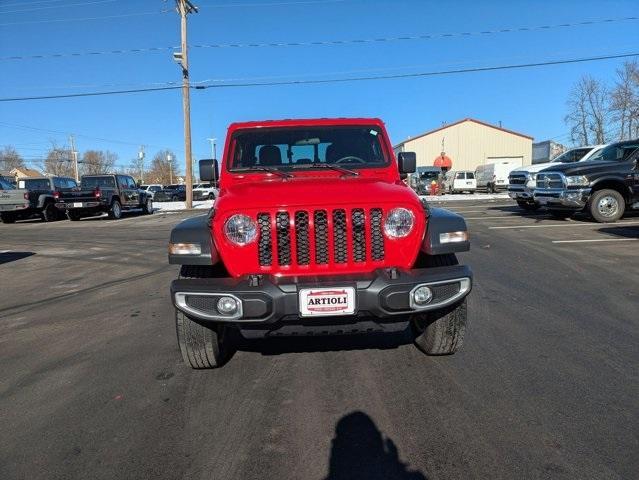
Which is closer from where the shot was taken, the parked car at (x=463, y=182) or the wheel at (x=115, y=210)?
the wheel at (x=115, y=210)

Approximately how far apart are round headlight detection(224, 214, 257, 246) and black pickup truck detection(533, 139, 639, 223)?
446 inches

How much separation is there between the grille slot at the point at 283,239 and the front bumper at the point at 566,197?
36.8ft

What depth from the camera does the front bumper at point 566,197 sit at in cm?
1208

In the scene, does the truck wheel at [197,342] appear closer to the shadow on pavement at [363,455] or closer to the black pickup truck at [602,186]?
the shadow on pavement at [363,455]

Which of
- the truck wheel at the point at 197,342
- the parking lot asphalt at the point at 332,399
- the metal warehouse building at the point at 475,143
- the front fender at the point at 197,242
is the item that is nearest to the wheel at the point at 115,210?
the parking lot asphalt at the point at 332,399

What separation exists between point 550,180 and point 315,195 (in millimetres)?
11468

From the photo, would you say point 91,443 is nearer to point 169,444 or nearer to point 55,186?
point 169,444

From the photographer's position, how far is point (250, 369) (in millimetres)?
3662

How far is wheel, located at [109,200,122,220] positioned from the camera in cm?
1981

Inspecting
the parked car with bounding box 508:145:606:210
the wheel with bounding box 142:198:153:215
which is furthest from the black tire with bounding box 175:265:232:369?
the wheel with bounding box 142:198:153:215

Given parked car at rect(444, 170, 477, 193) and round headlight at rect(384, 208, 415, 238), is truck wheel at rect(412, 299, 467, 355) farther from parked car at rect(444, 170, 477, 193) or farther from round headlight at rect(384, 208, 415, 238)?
parked car at rect(444, 170, 477, 193)

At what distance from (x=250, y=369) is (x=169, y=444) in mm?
1078

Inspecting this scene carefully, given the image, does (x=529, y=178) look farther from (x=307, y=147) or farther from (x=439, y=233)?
(x=439, y=233)

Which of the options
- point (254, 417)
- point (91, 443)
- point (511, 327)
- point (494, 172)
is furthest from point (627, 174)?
point (494, 172)
